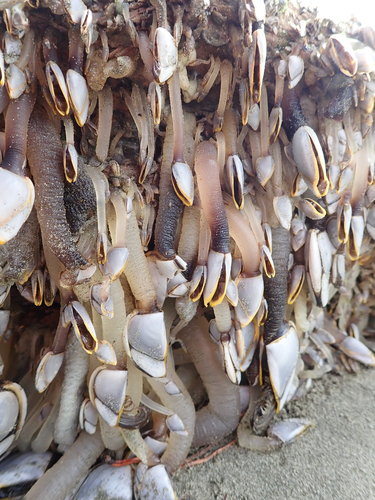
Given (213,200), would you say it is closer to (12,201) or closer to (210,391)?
(12,201)

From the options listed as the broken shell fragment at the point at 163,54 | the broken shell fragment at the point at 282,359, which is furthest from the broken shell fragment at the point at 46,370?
the broken shell fragment at the point at 163,54

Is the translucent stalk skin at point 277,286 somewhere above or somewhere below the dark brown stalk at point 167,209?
below

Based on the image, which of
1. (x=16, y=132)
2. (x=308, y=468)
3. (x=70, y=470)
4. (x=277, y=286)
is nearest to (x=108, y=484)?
(x=70, y=470)

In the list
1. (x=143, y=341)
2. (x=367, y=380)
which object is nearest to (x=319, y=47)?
(x=143, y=341)

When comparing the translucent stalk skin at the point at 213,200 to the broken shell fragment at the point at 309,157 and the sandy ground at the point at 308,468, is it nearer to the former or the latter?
the broken shell fragment at the point at 309,157

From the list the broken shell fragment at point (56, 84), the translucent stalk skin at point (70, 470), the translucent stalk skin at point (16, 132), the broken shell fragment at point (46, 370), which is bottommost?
the translucent stalk skin at point (70, 470)

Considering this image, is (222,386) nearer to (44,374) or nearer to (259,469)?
(259,469)

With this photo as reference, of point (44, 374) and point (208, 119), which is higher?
point (208, 119)

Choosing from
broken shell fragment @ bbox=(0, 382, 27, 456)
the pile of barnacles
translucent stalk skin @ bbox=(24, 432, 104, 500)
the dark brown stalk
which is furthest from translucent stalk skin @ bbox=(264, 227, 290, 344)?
broken shell fragment @ bbox=(0, 382, 27, 456)

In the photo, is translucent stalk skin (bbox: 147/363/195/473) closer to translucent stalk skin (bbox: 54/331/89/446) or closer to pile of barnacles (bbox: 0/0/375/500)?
pile of barnacles (bbox: 0/0/375/500)
